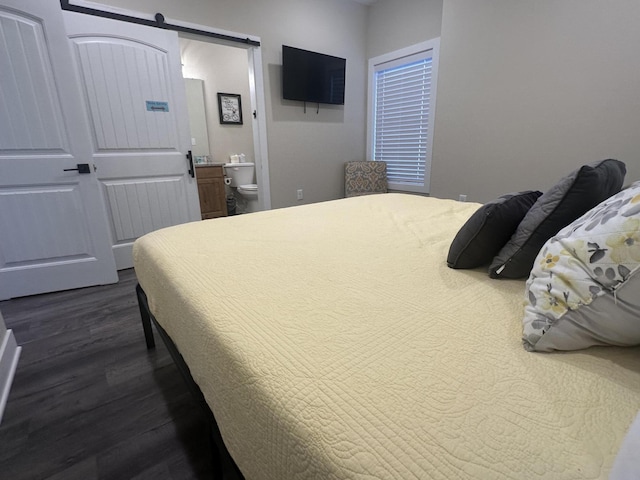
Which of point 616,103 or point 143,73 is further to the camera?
point 143,73

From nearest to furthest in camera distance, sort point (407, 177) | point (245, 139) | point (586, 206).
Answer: point (586, 206) → point (407, 177) → point (245, 139)

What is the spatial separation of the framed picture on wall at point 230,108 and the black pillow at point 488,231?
4673mm

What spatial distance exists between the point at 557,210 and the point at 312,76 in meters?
3.45

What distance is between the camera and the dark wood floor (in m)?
1.09

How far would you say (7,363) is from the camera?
1.50 meters

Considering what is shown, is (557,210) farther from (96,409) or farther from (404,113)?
(404,113)

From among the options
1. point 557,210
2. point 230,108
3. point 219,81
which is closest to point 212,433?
point 557,210

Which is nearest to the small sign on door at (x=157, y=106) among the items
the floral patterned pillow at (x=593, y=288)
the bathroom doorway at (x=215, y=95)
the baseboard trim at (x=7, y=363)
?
the bathroom doorway at (x=215, y=95)

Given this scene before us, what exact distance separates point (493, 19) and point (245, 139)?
3.63 meters

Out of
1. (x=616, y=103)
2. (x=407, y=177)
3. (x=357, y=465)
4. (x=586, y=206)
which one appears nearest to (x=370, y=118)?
(x=407, y=177)

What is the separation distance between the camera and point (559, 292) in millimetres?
633

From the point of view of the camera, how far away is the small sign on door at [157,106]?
271 cm

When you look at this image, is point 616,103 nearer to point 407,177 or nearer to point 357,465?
point 407,177

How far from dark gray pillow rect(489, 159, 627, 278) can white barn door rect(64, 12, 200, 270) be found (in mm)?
2901
